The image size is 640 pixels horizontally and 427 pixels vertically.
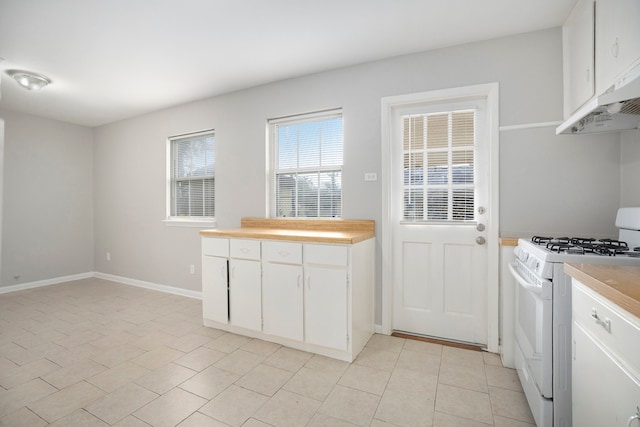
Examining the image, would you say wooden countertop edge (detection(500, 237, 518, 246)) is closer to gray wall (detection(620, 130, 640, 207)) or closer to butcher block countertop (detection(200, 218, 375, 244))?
gray wall (detection(620, 130, 640, 207))

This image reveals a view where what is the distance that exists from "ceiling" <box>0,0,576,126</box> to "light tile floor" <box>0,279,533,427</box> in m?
2.60

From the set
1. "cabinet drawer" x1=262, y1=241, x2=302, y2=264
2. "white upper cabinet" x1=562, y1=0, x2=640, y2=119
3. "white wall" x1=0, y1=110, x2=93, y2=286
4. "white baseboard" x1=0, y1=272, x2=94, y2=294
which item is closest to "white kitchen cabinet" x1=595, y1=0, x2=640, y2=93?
"white upper cabinet" x1=562, y1=0, x2=640, y2=119

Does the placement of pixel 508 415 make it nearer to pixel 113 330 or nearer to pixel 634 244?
pixel 634 244

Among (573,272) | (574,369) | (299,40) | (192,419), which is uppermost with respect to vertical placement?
(299,40)

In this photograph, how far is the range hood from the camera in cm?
129

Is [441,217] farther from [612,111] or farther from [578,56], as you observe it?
[578,56]

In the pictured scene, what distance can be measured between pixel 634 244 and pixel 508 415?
123 cm

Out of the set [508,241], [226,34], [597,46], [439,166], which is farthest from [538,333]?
[226,34]

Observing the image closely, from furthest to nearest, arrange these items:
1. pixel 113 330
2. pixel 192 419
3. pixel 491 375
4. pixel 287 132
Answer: pixel 287 132 < pixel 113 330 < pixel 491 375 < pixel 192 419

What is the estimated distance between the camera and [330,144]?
3.08m

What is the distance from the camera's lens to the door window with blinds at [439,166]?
2568 millimetres

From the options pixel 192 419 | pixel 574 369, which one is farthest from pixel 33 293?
pixel 574 369

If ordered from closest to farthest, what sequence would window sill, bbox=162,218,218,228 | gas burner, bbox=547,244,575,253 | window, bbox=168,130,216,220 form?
gas burner, bbox=547,244,575,253
window sill, bbox=162,218,218,228
window, bbox=168,130,216,220

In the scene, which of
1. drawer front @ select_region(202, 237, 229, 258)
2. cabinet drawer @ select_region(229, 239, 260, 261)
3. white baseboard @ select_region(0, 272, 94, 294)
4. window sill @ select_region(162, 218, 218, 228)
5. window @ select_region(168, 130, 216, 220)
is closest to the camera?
cabinet drawer @ select_region(229, 239, 260, 261)
